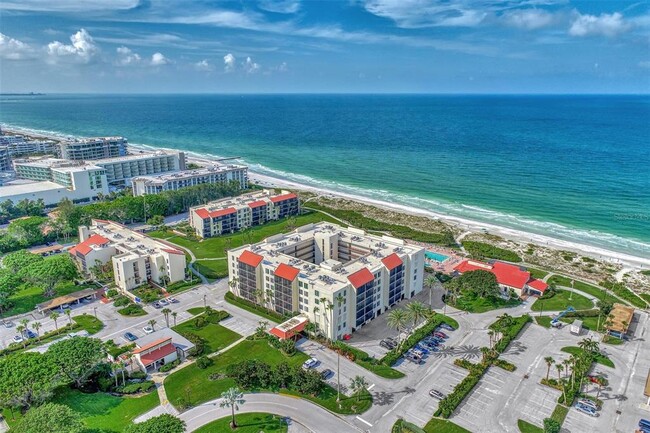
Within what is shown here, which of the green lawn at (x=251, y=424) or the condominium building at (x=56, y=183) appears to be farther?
the condominium building at (x=56, y=183)

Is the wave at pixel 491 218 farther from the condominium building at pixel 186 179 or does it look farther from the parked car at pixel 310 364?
the parked car at pixel 310 364

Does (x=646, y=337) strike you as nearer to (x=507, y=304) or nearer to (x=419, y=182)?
(x=507, y=304)

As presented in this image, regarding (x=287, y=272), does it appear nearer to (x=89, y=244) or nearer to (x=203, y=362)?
(x=203, y=362)

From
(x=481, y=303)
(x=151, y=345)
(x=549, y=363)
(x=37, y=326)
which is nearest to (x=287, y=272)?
(x=151, y=345)

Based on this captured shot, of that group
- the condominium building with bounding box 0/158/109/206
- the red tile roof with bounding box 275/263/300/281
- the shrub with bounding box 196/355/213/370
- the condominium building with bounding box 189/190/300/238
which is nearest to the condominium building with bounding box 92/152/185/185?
the condominium building with bounding box 0/158/109/206

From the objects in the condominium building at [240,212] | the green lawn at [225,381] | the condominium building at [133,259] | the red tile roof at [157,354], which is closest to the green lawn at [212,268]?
the condominium building at [133,259]

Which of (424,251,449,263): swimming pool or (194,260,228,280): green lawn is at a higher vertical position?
(424,251,449,263): swimming pool

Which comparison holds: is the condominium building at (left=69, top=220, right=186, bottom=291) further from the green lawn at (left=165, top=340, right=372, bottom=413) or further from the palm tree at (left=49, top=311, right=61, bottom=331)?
the green lawn at (left=165, top=340, right=372, bottom=413)
